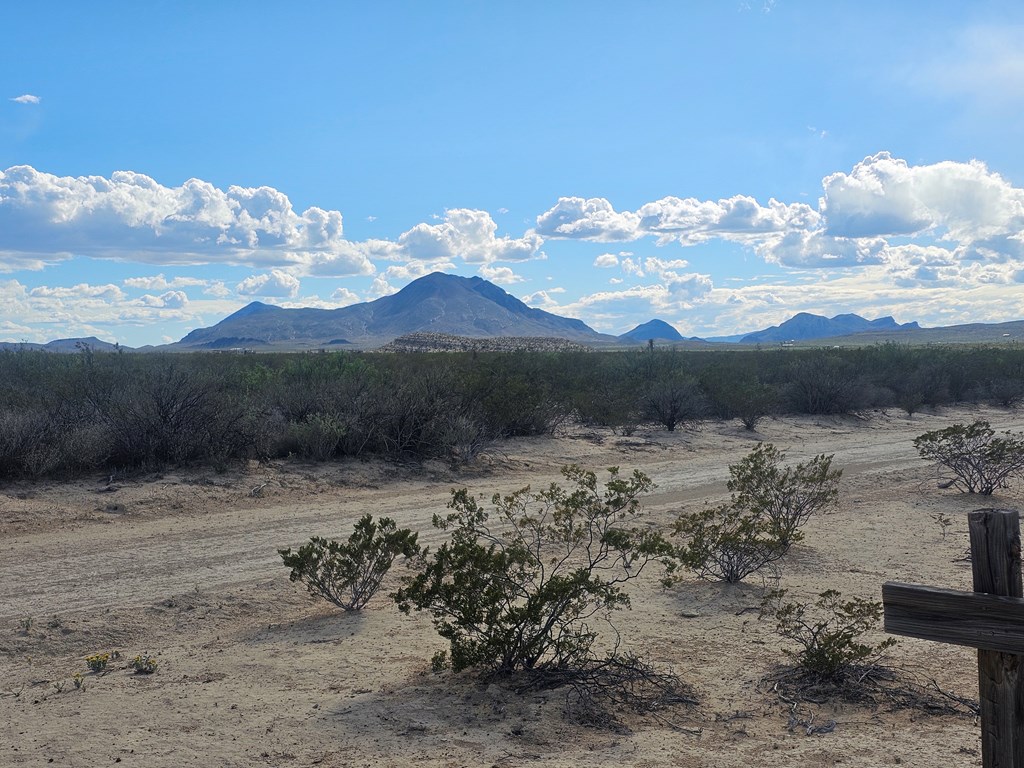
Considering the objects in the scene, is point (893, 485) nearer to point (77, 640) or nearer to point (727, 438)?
point (727, 438)

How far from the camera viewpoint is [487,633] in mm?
6480

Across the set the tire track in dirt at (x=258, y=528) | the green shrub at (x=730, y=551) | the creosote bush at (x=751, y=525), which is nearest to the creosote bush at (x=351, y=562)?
the tire track in dirt at (x=258, y=528)

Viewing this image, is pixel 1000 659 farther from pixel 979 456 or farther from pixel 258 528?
pixel 979 456

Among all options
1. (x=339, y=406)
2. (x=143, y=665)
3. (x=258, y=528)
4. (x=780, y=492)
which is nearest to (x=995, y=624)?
(x=143, y=665)

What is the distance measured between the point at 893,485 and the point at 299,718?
13134 mm

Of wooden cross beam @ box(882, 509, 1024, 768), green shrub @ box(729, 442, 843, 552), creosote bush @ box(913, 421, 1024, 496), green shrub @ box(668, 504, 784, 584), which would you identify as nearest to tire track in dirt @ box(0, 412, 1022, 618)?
creosote bush @ box(913, 421, 1024, 496)

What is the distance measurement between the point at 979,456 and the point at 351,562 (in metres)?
11.1

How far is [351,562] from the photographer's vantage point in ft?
27.8

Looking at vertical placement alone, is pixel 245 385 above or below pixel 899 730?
above

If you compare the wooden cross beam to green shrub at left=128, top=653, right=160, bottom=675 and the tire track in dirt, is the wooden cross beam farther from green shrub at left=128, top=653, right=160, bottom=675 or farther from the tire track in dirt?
the tire track in dirt

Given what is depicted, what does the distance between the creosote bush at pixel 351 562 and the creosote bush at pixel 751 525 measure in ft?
8.62

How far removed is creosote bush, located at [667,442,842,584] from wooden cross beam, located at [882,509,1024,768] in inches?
176

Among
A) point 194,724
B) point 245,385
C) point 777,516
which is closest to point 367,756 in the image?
point 194,724

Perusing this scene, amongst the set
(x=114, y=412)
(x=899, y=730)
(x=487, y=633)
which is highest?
(x=114, y=412)
